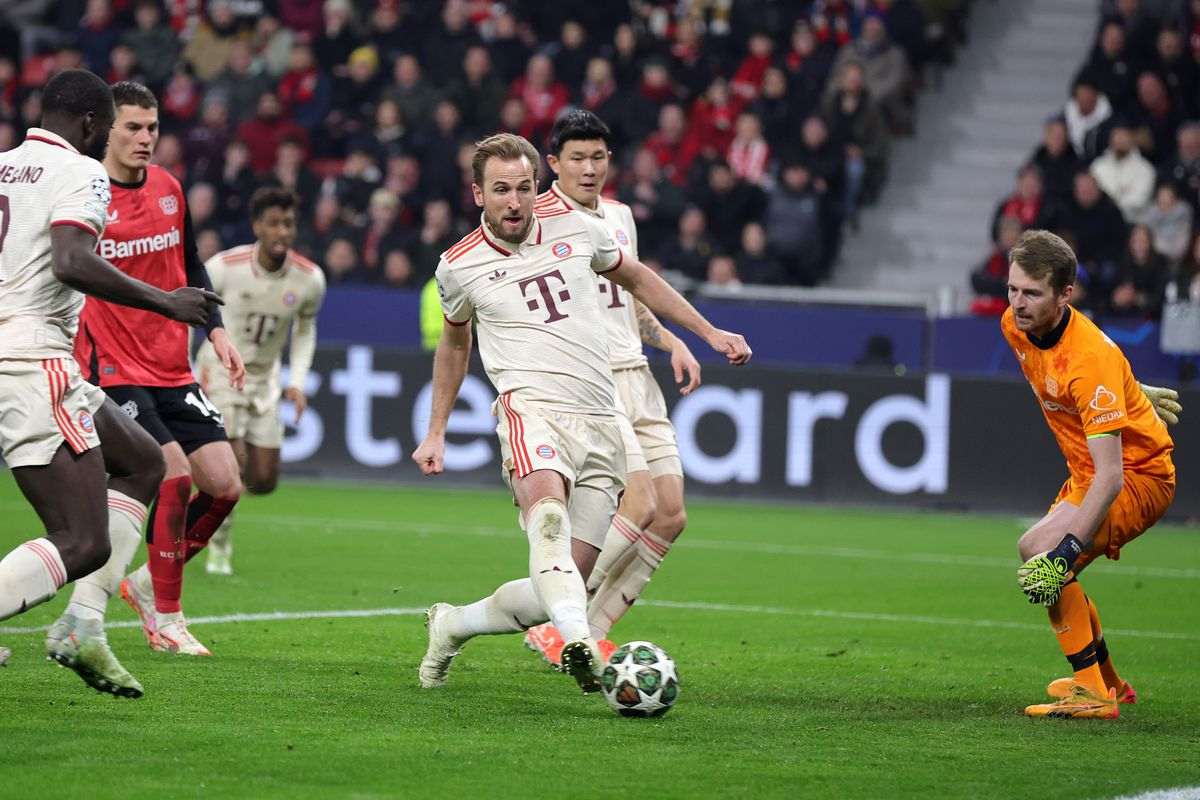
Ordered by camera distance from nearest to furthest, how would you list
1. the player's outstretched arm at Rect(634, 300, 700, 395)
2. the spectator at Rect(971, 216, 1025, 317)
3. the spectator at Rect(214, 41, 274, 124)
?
the player's outstretched arm at Rect(634, 300, 700, 395) < the spectator at Rect(971, 216, 1025, 317) < the spectator at Rect(214, 41, 274, 124)

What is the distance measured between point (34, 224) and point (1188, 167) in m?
14.6

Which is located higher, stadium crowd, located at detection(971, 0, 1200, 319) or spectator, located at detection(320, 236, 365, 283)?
stadium crowd, located at detection(971, 0, 1200, 319)

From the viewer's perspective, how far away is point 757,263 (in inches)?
780

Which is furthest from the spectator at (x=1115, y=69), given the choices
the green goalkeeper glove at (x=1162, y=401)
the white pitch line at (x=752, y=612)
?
the green goalkeeper glove at (x=1162, y=401)

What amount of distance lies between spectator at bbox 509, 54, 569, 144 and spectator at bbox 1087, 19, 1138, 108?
5.84 m

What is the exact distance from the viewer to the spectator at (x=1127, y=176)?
1914 cm

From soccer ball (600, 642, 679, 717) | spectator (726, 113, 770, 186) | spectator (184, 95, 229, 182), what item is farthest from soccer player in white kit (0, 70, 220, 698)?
spectator (184, 95, 229, 182)

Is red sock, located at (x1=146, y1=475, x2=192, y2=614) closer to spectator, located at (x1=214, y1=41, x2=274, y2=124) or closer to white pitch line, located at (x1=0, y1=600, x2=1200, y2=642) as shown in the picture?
white pitch line, located at (x1=0, y1=600, x2=1200, y2=642)

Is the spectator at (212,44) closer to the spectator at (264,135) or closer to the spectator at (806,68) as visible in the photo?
the spectator at (264,135)

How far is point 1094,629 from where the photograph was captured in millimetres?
7684

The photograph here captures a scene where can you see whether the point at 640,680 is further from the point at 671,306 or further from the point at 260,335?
the point at 260,335

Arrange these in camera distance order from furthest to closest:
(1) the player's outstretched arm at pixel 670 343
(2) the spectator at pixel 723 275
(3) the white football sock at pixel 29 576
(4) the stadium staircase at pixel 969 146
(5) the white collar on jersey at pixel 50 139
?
1. (4) the stadium staircase at pixel 969 146
2. (2) the spectator at pixel 723 275
3. (1) the player's outstretched arm at pixel 670 343
4. (5) the white collar on jersey at pixel 50 139
5. (3) the white football sock at pixel 29 576

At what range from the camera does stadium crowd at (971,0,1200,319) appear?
18.0 meters

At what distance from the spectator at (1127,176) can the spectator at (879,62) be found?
317 centimetres
